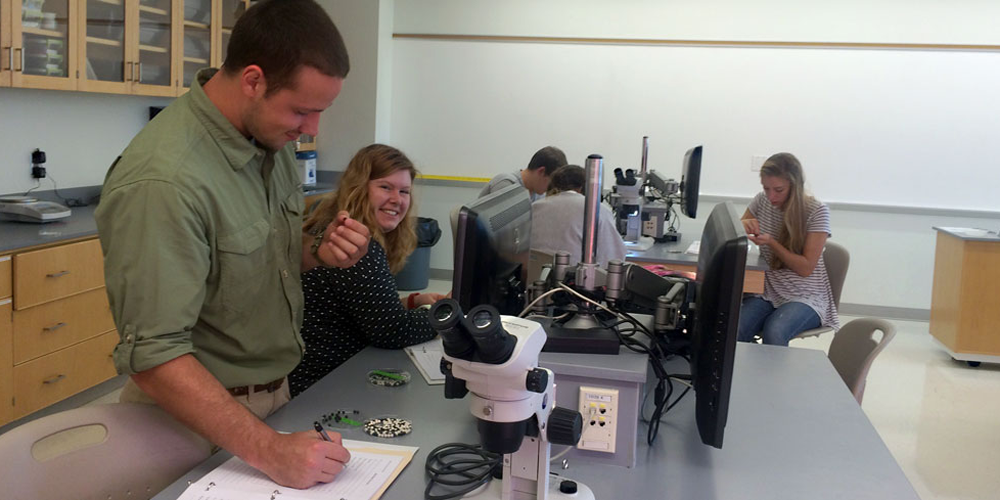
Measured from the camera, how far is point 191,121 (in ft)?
4.82

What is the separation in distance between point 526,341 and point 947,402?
12.9ft

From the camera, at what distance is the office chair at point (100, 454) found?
134 cm

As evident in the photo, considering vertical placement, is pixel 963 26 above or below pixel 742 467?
above

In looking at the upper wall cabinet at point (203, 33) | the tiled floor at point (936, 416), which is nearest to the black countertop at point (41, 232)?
the tiled floor at point (936, 416)

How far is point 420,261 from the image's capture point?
6.25 metres

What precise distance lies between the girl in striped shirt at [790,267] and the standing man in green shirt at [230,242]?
2521 mm

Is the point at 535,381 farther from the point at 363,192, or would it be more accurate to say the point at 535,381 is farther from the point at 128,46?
the point at 128,46

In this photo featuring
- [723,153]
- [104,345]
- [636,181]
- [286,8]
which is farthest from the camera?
[723,153]

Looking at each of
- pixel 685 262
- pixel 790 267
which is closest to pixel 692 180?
pixel 685 262

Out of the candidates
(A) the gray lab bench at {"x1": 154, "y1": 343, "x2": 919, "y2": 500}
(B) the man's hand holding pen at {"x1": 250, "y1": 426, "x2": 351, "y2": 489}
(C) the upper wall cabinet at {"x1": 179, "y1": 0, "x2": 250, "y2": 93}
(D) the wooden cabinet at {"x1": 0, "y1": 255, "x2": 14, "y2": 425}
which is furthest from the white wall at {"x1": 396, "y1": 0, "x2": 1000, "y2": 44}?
(B) the man's hand holding pen at {"x1": 250, "y1": 426, "x2": 351, "y2": 489}

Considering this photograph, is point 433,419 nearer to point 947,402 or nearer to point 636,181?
point 636,181

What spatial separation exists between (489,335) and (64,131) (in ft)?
12.5

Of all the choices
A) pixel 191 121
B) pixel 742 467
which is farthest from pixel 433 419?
pixel 191 121

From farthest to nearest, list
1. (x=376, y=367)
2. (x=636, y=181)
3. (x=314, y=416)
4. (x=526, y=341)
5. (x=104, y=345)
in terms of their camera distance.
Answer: (x=636, y=181)
(x=104, y=345)
(x=376, y=367)
(x=314, y=416)
(x=526, y=341)
